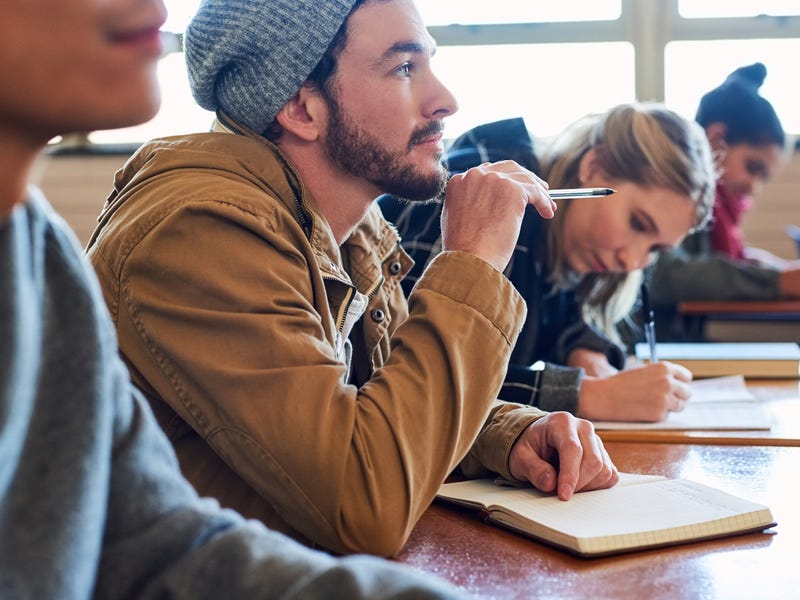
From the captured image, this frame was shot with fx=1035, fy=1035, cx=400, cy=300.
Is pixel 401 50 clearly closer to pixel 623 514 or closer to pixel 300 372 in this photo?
pixel 300 372

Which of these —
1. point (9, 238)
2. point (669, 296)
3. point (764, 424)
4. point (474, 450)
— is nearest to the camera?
point (9, 238)

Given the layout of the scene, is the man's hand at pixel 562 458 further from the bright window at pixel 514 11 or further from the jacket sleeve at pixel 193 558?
the bright window at pixel 514 11

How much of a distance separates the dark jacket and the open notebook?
0.70m

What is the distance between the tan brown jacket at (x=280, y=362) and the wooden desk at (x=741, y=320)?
200 centimetres

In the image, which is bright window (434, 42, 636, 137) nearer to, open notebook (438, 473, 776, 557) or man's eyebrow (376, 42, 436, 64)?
man's eyebrow (376, 42, 436, 64)

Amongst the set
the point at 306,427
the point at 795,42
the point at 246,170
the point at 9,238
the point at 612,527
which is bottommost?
the point at 795,42

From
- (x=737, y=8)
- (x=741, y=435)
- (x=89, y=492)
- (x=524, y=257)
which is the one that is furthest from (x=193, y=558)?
(x=737, y=8)

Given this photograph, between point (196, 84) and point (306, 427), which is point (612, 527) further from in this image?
point (196, 84)

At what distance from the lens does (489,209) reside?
1.26 meters

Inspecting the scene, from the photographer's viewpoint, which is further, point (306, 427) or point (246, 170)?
point (246, 170)

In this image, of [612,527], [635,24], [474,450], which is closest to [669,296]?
[635,24]

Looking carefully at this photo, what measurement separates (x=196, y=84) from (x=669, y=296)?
7.70 ft

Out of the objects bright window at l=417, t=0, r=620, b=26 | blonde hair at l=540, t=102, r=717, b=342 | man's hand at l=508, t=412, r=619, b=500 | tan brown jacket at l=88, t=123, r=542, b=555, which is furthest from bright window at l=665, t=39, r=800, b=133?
tan brown jacket at l=88, t=123, r=542, b=555

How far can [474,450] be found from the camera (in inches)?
51.9
